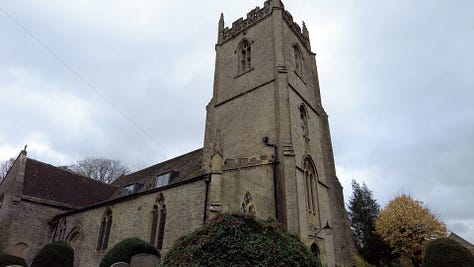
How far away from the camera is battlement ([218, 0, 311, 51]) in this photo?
77.5 feet

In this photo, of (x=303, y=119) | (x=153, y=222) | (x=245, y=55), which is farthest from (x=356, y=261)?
(x=245, y=55)

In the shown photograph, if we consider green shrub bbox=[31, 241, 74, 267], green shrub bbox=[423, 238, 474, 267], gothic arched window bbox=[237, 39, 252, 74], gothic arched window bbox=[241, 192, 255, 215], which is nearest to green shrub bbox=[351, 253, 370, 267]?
green shrub bbox=[423, 238, 474, 267]

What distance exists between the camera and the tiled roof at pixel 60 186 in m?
25.7

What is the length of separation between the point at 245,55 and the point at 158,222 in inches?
542

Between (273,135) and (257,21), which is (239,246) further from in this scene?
(257,21)

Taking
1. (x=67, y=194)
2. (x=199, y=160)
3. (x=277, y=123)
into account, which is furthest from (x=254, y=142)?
(x=67, y=194)

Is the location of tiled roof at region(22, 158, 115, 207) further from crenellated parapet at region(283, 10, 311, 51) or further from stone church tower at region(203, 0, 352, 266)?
crenellated parapet at region(283, 10, 311, 51)

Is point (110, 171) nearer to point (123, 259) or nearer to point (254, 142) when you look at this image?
point (254, 142)

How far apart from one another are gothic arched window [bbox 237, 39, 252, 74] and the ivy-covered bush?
16.7m

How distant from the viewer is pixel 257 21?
24.1 m

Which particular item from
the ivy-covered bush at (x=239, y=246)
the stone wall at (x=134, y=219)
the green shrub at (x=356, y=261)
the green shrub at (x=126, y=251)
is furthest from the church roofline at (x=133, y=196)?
the green shrub at (x=356, y=261)

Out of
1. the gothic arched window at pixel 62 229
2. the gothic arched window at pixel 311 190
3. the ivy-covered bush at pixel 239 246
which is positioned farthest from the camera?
the gothic arched window at pixel 62 229

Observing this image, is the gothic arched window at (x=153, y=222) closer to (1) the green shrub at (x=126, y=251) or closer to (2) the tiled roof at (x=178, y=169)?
(2) the tiled roof at (x=178, y=169)

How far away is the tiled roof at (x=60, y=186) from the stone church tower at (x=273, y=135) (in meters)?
14.0
